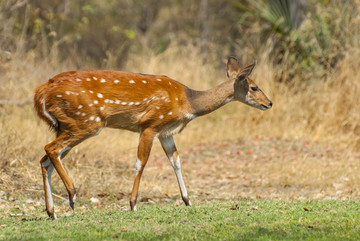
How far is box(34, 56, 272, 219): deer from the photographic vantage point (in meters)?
6.81

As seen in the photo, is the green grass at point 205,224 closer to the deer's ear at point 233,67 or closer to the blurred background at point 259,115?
the deer's ear at point 233,67

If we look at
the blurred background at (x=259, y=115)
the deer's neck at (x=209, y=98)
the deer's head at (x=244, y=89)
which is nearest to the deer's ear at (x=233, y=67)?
the deer's head at (x=244, y=89)

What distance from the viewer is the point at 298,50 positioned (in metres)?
14.8

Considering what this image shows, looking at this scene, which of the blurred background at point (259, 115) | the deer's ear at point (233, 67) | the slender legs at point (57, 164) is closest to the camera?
the slender legs at point (57, 164)

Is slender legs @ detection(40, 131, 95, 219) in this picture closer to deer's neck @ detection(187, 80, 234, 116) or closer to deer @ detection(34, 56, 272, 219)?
deer @ detection(34, 56, 272, 219)

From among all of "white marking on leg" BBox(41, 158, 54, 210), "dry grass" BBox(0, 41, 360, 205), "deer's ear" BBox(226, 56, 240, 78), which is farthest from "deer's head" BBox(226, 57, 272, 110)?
"white marking on leg" BBox(41, 158, 54, 210)

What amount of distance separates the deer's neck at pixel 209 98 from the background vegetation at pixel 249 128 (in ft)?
6.49

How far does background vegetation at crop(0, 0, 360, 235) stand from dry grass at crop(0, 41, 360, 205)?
0.02 meters

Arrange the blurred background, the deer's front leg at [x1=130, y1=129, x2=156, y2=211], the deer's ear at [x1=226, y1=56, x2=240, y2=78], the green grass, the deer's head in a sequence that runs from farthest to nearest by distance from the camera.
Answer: the blurred background → the deer's ear at [x1=226, y1=56, x2=240, y2=78] → the deer's head → the deer's front leg at [x1=130, y1=129, x2=156, y2=211] → the green grass

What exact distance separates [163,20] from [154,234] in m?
27.4

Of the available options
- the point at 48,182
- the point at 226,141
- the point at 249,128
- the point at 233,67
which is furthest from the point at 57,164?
the point at 249,128

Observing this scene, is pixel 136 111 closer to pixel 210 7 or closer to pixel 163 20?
pixel 210 7

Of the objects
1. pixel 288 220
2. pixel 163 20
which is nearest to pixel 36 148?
pixel 288 220

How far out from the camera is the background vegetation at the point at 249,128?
9539 mm
